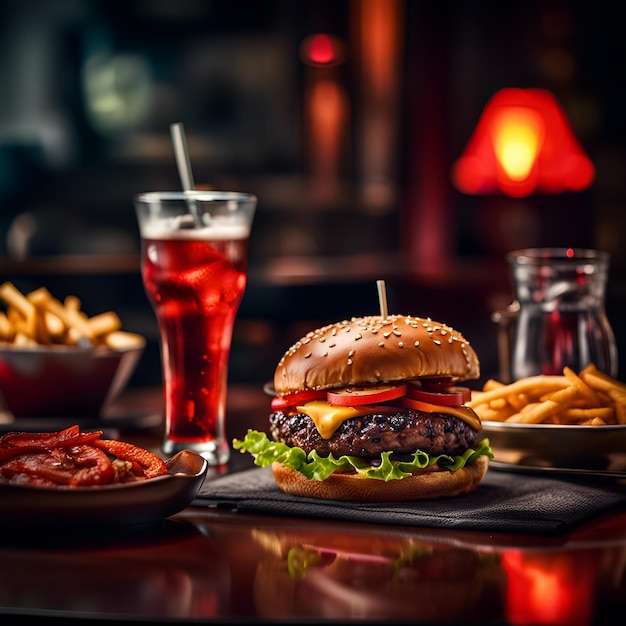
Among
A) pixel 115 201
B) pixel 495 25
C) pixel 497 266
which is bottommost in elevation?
pixel 497 266

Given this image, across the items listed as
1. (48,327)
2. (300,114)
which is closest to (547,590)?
(48,327)

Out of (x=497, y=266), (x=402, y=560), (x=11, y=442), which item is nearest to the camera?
(x=402, y=560)

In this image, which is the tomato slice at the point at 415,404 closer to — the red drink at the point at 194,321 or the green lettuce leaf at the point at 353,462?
the green lettuce leaf at the point at 353,462

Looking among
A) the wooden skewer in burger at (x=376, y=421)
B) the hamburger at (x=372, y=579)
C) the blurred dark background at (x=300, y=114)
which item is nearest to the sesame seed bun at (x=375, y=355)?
the wooden skewer in burger at (x=376, y=421)

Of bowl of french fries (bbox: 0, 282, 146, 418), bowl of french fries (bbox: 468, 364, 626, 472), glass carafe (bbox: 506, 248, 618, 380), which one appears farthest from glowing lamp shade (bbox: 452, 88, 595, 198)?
bowl of french fries (bbox: 468, 364, 626, 472)

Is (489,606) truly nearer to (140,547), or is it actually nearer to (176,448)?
(140,547)

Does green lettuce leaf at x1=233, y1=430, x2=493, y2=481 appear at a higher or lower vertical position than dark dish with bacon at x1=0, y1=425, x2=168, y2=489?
lower

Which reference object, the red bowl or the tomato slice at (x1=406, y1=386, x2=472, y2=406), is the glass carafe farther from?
the red bowl

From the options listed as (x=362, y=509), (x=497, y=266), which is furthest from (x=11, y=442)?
(x=497, y=266)
